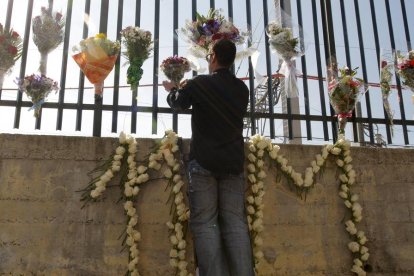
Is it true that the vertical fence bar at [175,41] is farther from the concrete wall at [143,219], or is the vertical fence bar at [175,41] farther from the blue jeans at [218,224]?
the blue jeans at [218,224]

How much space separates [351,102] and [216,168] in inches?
78.4

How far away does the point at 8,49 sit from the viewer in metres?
3.73

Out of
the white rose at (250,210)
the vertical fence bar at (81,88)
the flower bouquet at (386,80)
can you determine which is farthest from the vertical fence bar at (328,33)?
the vertical fence bar at (81,88)

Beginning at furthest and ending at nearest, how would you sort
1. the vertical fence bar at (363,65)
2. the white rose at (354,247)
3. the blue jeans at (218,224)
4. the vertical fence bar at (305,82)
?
the vertical fence bar at (363,65) → the vertical fence bar at (305,82) → the white rose at (354,247) → the blue jeans at (218,224)

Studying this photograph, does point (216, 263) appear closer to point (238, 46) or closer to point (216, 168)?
point (216, 168)

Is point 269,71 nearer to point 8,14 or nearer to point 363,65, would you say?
point 363,65

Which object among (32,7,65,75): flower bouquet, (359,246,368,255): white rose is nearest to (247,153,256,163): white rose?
(359,246,368,255): white rose

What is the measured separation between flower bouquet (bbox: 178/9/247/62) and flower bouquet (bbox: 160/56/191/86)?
0.74 ft

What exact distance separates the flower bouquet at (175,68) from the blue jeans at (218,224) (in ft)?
3.61

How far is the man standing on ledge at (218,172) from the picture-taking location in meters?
2.87

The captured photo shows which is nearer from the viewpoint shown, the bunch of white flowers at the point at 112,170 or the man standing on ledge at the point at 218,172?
the man standing on ledge at the point at 218,172

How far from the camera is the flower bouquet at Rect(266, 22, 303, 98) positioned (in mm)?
4344

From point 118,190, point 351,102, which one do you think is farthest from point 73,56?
point 351,102

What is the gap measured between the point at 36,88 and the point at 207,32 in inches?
64.2
